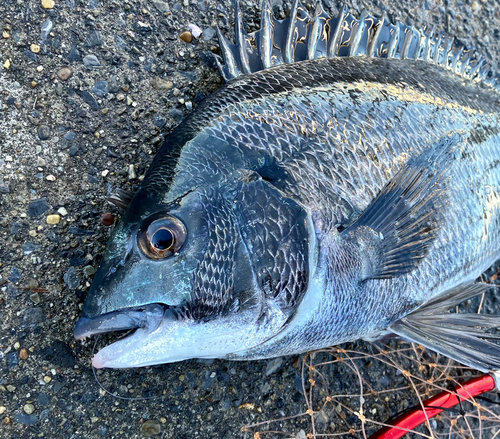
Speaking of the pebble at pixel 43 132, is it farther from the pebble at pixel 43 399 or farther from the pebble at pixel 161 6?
the pebble at pixel 43 399

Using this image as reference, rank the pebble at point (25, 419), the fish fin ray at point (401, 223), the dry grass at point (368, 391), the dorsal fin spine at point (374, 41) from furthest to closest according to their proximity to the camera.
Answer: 1. the dry grass at point (368, 391)
2. the dorsal fin spine at point (374, 41)
3. the pebble at point (25, 419)
4. the fish fin ray at point (401, 223)

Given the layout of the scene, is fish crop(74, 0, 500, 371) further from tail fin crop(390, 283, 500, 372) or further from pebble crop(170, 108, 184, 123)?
pebble crop(170, 108, 184, 123)

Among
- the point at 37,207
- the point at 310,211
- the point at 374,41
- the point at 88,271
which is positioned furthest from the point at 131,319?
the point at 374,41

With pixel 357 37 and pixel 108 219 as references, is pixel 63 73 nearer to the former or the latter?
pixel 108 219

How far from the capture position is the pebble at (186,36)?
6.25 ft

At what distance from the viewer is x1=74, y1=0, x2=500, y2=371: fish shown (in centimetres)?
124

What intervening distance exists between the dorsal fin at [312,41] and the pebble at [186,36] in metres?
0.30

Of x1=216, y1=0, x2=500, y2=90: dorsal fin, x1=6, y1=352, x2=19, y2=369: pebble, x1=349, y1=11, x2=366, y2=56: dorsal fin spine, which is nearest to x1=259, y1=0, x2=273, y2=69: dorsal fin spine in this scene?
x1=216, y1=0, x2=500, y2=90: dorsal fin

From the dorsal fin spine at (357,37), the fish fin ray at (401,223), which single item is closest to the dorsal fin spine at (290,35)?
the dorsal fin spine at (357,37)

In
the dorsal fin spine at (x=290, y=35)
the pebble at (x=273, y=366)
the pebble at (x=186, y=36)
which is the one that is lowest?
the pebble at (x=273, y=366)

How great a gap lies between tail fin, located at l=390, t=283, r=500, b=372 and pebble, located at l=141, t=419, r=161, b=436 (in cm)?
111

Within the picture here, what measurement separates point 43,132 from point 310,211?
121 centimetres

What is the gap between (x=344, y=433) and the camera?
6.07ft

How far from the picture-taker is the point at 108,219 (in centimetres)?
172
